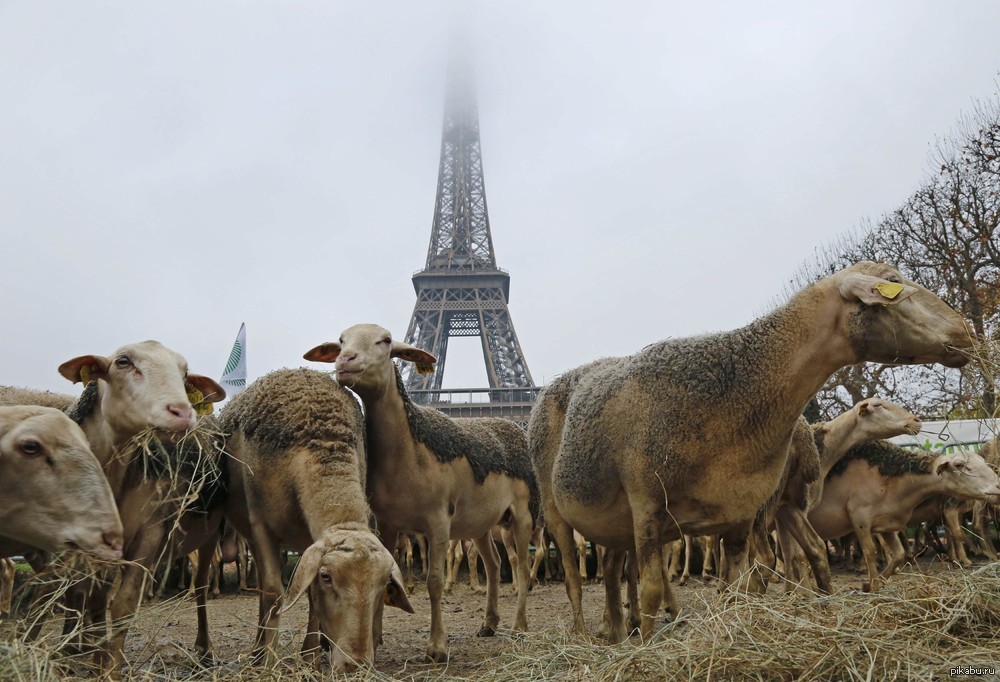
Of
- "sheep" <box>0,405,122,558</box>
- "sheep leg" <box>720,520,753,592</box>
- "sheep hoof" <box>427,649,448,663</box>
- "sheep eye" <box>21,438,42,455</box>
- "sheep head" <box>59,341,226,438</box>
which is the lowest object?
"sheep hoof" <box>427,649,448,663</box>

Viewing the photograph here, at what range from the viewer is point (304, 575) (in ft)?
15.1

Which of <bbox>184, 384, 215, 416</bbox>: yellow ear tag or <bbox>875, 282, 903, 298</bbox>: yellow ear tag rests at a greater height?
<bbox>875, 282, 903, 298</bbox>: yellow ear tag

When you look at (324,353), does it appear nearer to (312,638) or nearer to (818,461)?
(312,638)

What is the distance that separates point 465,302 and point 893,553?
4938cm

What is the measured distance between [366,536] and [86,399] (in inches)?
90.1

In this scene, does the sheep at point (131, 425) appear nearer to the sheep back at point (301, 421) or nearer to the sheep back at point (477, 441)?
the sheep back at point (301, 421)

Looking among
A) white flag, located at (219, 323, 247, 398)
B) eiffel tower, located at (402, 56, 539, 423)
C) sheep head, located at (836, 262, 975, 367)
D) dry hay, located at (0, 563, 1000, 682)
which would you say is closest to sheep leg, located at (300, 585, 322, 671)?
dry hay, located at (0, 563, 1000, 682)

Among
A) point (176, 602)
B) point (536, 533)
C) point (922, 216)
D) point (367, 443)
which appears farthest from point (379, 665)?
point (922, 216)

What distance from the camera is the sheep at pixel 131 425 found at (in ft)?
16.7

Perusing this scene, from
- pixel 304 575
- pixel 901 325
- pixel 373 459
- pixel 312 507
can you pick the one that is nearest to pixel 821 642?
pixel 901 325

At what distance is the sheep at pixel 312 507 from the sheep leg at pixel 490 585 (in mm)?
2490

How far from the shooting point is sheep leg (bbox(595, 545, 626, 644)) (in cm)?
693

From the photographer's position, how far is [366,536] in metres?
4.86

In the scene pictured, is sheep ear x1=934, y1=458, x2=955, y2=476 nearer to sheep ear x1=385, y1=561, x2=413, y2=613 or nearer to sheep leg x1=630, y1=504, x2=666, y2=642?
sheep leg x1=630, y1=504, x2=666, y2=642
